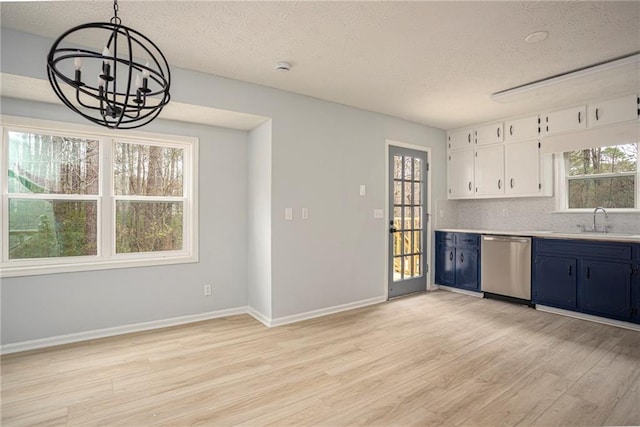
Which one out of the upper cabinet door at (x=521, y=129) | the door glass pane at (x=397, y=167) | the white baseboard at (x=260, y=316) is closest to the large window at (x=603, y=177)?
the upper cabinet door at (x=521, y=129)

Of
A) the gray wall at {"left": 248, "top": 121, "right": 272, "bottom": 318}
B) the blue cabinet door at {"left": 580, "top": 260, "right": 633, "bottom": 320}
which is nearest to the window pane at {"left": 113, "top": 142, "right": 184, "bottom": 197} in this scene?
the gray wall at {"left": 248, "top": 121, "right": 272, "bottom": 318}

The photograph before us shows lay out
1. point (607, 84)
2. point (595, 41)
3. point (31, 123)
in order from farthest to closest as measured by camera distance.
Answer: point (607, 84) < point (31, 123) < point (595, 41)

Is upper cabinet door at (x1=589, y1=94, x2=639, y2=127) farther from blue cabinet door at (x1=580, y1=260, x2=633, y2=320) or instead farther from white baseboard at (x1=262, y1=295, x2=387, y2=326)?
white baseboard at (x1=262, y1=295, x2=387, y2=326)

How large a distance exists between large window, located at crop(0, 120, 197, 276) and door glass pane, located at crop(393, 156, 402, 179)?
2655 mm

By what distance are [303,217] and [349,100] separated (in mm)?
1514

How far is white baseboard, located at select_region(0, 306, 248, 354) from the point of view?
9.79 ft

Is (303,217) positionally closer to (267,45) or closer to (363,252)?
(363,252)

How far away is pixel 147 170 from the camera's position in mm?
3701

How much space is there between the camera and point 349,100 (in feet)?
13.4

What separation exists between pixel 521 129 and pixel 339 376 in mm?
4100

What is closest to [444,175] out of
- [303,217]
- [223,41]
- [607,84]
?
[607,84]

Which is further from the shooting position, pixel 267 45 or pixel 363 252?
pixel 363 252

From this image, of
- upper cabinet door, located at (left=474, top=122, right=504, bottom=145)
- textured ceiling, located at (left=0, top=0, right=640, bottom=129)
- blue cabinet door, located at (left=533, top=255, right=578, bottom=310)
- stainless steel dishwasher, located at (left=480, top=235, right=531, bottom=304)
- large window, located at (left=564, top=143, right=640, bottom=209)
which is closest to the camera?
textured ceiling, located at (left=0, top=0, right=640, bottom=129)

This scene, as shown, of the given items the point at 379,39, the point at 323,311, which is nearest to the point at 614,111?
the point at 379,39
